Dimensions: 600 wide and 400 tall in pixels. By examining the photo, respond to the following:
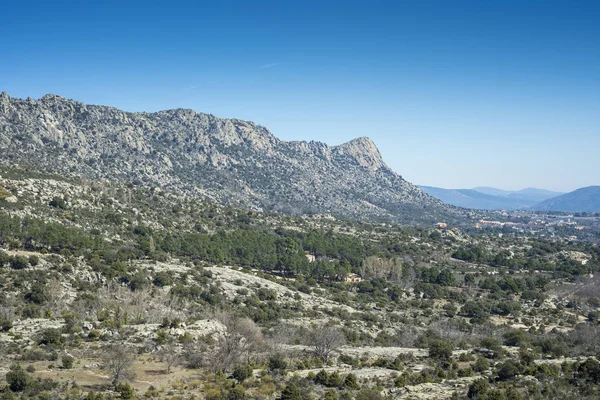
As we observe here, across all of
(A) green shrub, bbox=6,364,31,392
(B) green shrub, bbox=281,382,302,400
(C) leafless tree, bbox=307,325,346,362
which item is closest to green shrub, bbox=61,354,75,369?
(A) green shrub, bbox=6,364,31,392

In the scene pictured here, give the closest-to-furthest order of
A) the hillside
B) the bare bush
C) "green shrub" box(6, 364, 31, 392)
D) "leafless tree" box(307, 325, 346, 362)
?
"green shrub" box(6, 364, 31, 392) → the hillside → the bare bush → "leafless tree" box(307, 325, 346, 362)

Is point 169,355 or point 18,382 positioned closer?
point 18,382

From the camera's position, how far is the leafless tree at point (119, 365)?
1075 inches

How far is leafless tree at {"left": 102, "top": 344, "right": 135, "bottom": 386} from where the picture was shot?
2730cm

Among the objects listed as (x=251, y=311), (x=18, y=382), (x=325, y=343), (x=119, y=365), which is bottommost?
(x=251, y=311)

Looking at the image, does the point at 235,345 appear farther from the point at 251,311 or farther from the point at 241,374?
the point at 251,311

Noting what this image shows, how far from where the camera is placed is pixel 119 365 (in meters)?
27.5

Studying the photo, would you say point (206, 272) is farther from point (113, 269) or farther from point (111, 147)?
point (111, 147)

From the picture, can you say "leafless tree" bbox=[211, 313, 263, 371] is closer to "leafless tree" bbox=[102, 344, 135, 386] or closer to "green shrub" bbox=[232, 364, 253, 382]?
"green shrub" bbox=[232, 364, 253, 382]

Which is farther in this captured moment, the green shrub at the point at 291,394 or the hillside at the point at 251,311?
the hillside at the point at 251,311

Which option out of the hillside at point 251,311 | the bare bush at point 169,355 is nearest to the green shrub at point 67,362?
the hillside at point 251,311

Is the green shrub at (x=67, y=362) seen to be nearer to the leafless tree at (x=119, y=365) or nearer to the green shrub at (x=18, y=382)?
the leafless tree at (x=119, y=365)

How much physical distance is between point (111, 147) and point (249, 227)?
9718cm

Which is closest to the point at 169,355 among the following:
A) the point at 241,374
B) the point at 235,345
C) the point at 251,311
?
the point at 235,345
